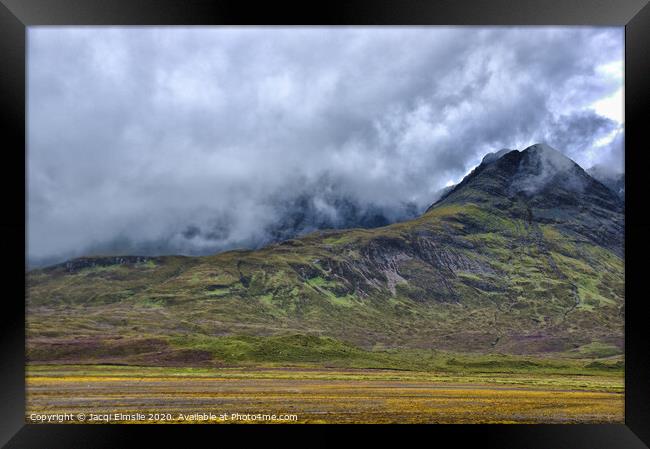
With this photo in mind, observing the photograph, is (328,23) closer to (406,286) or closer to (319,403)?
(319,403)

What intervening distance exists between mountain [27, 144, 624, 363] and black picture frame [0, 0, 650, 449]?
202 feet

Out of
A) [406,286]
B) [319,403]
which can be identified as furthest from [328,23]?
[406,286]

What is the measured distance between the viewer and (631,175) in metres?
8.09

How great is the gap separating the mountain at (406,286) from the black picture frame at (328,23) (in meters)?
61.7

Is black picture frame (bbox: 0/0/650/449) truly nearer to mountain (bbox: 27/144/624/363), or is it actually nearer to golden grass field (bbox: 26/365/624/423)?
golden grass field (bbox: 26/365/624/423)

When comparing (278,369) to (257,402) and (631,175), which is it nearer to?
(257,402)

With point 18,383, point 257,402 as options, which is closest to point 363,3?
point 18,383

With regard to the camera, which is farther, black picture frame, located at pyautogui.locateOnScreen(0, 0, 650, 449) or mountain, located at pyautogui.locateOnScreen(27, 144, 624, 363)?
mountain, located at pyautogui.locateOnScreen(27, 144, 624, 363)

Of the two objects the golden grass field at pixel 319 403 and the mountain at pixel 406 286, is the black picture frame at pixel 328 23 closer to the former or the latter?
the golden grass field at pixel 319 403

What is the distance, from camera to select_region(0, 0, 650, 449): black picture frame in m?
7.79

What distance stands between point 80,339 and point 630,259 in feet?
259

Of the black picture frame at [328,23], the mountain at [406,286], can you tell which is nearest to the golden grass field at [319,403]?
the black picture frame at [328,23]

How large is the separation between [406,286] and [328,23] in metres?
118

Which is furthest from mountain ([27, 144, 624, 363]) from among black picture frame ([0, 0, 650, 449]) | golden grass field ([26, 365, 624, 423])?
black picture frame ([0, 0, 650, 449])
